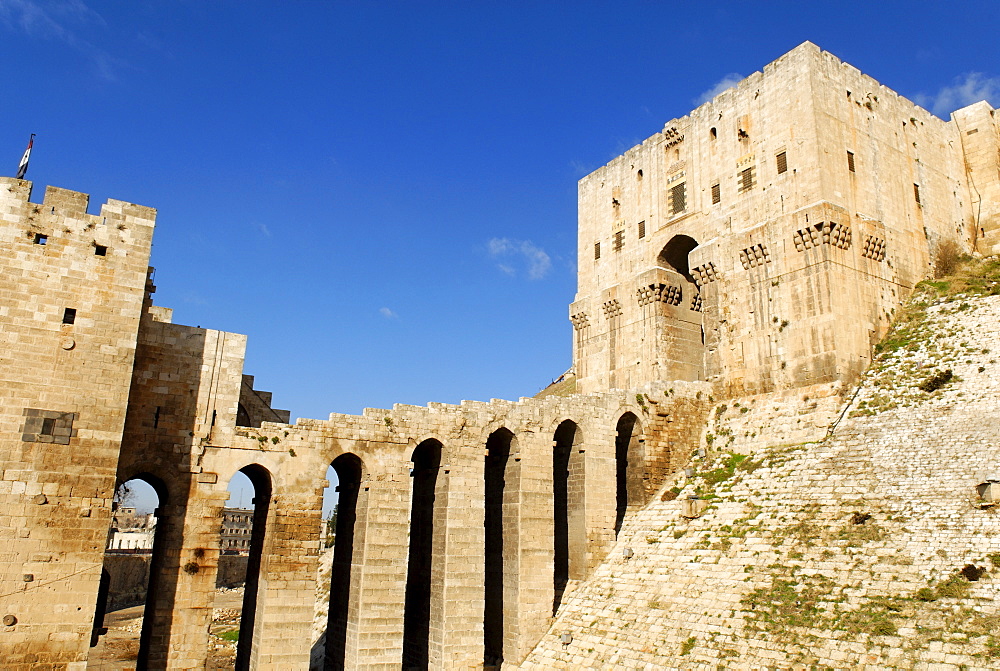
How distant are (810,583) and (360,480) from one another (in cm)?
1240

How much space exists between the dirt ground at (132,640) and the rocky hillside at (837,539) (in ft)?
53.4

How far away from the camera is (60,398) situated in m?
16.4

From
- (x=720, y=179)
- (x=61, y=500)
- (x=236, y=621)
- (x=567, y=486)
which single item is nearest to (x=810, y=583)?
(x=567, y=486)

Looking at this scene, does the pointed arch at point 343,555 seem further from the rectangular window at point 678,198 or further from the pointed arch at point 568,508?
the rectangular window at point 678,198

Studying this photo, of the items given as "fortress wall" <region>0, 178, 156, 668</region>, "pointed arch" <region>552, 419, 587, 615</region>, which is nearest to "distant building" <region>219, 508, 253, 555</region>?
"pointed arch" <region>552, 419, 587, 615</region>

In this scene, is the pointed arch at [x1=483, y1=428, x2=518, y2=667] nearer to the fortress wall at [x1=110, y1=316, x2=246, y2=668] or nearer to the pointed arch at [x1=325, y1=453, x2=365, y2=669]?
the pointed arch at [x1=325, y1=453, x2=365, y2=669]

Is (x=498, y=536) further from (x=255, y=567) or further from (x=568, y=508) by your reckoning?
(x=255, y=567)

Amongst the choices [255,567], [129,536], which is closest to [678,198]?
[255,567]

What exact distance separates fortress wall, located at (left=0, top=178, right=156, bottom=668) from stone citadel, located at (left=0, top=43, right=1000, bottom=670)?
1.9 inches

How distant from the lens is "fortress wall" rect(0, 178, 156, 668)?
603 inches

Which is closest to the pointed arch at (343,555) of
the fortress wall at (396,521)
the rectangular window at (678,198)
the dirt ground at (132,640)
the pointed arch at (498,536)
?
the fortress wall at (396,521)

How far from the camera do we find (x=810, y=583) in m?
16.0

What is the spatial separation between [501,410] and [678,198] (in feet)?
48.8

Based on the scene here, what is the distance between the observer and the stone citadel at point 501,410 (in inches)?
647
